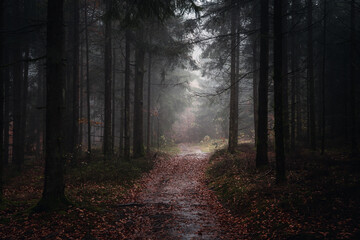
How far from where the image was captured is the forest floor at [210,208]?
216 inches

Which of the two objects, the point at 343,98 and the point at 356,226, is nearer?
the point at 356,226

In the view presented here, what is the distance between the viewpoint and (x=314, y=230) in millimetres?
4992

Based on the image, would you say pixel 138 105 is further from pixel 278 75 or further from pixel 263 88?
pixel 278 75

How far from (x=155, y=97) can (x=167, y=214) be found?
2213 cm

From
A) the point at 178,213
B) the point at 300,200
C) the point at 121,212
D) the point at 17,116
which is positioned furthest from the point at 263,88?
the point at 17,116

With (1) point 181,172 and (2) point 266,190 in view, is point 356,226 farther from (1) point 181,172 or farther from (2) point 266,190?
(1) point 181,172

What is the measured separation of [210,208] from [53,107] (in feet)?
20.9

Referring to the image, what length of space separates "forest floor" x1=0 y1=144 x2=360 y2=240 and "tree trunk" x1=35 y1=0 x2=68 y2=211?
608 mm

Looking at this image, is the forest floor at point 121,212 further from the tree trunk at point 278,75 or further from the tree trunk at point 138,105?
the tree trunk at point 138,105

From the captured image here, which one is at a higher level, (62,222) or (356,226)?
(356,226)

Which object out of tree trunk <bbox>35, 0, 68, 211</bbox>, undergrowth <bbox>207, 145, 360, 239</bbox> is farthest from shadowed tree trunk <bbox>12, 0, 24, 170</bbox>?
undergrowth <bbox>207, 145, 360, 239</bbox>

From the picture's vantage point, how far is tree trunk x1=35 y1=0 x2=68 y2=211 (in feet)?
Result: 21.4

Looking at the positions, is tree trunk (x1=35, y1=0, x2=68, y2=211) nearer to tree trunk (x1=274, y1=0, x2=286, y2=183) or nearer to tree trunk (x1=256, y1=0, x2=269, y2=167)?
tree trunk (x1=274, y1=0, x2=286, y2=183)

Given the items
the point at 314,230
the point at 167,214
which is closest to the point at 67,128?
the point at 167,214
